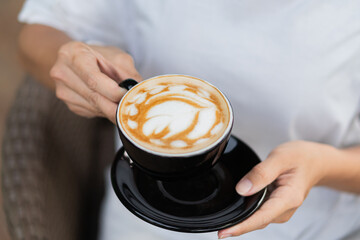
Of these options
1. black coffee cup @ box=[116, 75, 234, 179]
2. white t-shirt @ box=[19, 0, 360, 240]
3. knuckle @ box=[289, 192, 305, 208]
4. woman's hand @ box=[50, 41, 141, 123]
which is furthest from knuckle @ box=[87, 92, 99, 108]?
knuckle @ box=[289, 192, 305, 208]

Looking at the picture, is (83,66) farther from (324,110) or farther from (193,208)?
(324,110)

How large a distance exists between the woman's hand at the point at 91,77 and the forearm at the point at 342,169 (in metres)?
0.46

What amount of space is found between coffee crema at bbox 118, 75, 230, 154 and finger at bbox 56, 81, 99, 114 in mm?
160

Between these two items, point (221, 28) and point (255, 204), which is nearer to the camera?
point (255, 204)

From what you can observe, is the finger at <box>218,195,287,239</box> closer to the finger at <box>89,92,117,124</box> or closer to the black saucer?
the black saucer

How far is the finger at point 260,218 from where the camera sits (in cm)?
62

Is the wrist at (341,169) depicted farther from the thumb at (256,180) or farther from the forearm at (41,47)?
the forearm at (41,47)

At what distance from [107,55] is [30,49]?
0.31 metres

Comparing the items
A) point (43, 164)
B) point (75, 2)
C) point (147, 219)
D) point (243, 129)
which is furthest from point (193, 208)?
point (75, 2)

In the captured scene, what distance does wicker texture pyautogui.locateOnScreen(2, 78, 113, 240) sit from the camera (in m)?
0.85

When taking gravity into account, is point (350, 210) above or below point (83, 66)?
below

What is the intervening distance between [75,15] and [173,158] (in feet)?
2.01

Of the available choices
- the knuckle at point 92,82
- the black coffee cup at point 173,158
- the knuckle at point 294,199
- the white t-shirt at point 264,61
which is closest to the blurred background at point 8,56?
the white t-shirt at point 264,61

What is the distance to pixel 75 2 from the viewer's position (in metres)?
1.00
